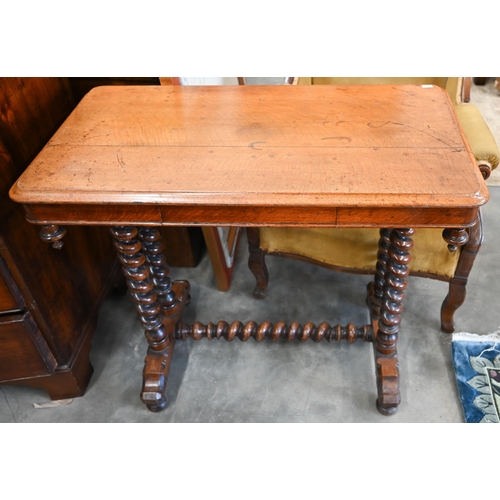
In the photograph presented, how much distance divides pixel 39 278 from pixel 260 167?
30.1 inches

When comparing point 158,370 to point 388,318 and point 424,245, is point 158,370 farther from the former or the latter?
point 424,245

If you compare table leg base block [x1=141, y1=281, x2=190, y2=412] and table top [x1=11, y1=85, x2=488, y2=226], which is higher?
table top [x1=11, y1=85, x2=488, y2=226]

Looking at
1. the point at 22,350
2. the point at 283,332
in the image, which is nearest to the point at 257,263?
the point at 283,332

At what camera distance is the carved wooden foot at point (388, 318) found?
4.56 ft

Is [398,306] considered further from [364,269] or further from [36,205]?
[36,205]

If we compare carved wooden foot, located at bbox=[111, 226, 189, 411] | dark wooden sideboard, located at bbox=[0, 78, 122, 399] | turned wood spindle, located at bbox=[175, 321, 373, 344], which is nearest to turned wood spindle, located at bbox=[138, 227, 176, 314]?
carved wooden foot, located at bbox=[111, 226, 189, 411]

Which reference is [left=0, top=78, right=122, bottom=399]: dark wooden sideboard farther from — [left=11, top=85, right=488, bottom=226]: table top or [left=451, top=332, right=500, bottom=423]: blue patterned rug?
[left=451, top=332, right=500, bottom=423]: blue patterned rug

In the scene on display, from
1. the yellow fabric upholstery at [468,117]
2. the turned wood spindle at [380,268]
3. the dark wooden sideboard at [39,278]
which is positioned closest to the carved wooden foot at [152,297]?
the dark wooden sideboard at [39,278]

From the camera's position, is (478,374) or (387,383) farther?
(478,374)

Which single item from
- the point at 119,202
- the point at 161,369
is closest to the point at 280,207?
the point at 119,202

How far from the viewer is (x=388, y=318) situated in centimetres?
153

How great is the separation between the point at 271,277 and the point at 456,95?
3.36ft

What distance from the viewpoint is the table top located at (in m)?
1.08

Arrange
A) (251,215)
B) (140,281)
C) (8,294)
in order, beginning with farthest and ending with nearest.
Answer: (140,281)
(8,294)
(251,215)
